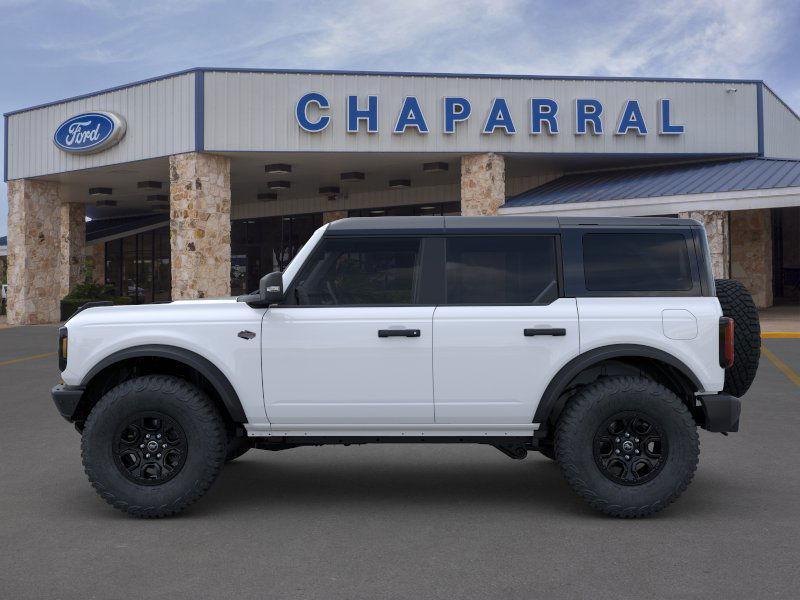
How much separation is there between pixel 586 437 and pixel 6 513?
369 centimetres

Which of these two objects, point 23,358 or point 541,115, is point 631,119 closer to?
point 541,115

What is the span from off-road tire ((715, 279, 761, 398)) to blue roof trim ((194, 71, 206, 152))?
68.5ft

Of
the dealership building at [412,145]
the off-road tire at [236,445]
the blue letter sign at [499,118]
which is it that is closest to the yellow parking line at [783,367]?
the dealership building at [412,145]

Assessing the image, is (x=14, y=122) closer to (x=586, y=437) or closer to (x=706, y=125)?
(x=706, y=125)

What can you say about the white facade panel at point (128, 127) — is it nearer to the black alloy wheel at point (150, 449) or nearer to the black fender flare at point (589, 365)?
the black alloy wheel at point (150, 449)

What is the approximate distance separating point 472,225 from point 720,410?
1.93 meters

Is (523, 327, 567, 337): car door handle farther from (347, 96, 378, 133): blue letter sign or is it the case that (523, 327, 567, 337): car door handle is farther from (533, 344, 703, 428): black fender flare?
(347, 96, 378, 133): blue letter sign

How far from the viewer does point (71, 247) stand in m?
36.0

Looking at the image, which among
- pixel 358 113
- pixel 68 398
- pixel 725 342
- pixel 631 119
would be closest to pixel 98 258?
pixel 358 113

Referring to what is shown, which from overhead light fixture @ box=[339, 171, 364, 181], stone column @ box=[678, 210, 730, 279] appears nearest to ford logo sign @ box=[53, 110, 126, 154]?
overhead light fixture @ box=[339, 171, 364, 181]

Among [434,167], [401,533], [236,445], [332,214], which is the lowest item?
[401,533]

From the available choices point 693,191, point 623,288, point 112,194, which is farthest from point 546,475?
point 112,194

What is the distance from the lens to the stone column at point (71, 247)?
3584 cm

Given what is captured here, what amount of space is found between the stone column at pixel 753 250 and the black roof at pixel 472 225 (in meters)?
26.6
